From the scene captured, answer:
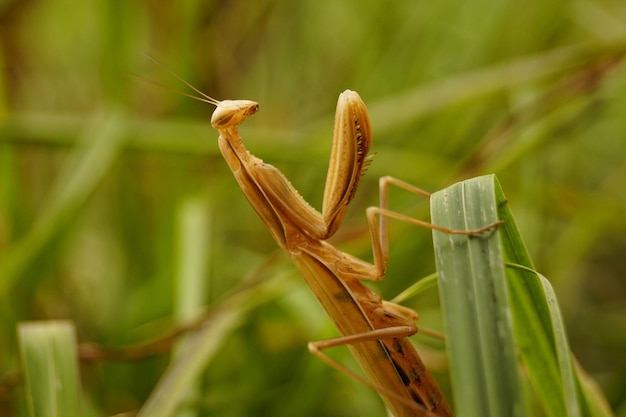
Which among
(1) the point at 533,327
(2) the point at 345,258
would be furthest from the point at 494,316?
(2) the point at 345,258

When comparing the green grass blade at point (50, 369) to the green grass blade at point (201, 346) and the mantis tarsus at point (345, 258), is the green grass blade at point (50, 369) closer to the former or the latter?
the green grass blade at point (201, 346)

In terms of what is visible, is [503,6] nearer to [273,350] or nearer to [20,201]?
[273,350]

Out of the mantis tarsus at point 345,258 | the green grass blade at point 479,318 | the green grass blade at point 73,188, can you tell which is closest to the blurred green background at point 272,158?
the green grass blade at point 73,188

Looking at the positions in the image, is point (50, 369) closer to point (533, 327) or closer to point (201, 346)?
point (201, 346)

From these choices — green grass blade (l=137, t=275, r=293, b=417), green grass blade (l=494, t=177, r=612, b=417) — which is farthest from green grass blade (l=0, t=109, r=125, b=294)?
green grass blade (l=494, t=177, r=612, b=417)

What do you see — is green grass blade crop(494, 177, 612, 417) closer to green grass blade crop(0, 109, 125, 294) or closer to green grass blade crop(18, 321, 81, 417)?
green grass blade crop(18, 321, 81, 417)
